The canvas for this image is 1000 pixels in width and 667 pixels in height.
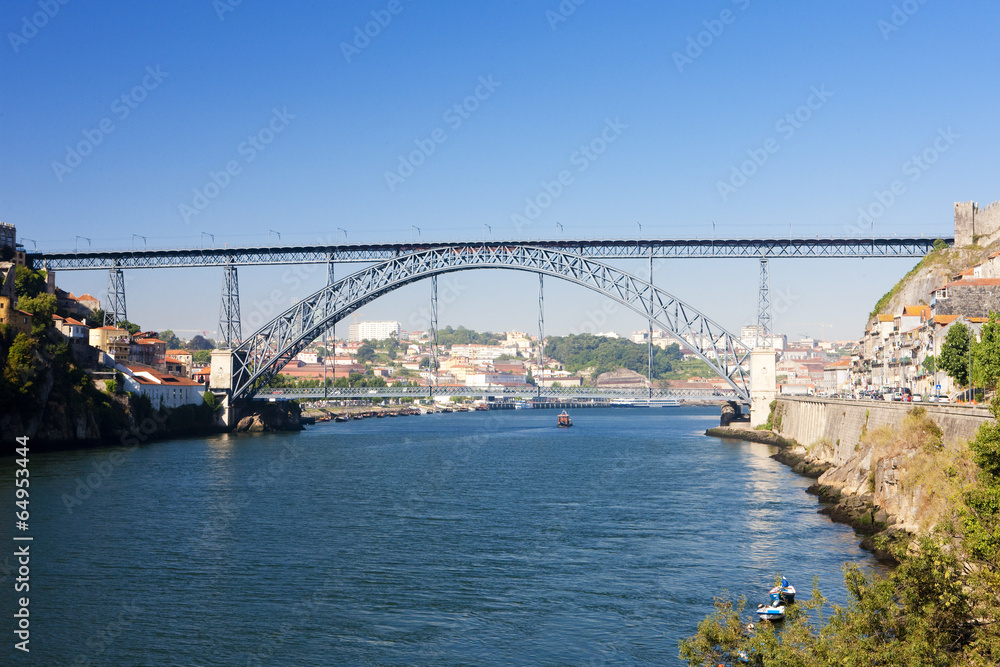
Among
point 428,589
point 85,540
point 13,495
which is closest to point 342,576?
point 428,589

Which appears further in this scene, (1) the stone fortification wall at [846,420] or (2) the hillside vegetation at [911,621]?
(1) the stone fortification wall at [846,420]

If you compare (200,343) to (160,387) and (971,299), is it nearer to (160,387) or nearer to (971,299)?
(160,387)

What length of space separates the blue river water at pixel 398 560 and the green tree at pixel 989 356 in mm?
6756

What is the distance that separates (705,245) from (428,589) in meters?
42.9

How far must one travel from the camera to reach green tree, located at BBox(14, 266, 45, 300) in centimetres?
5534

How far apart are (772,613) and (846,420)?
21005mm

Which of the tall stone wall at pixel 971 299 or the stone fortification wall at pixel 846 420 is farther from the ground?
the tall stone wall at pixel 971 299

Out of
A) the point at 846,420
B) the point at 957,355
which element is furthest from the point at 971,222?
the point at 846,420

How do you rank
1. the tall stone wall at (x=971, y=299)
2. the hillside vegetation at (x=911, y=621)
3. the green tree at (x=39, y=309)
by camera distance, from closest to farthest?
the hillside vegetation at (x=911, y=621) < the tall stone wall at (x=971, y=299) < the green tree at (x=39, y=309)

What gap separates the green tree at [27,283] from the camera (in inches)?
2179

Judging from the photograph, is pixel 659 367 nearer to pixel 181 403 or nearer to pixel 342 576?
pixel 181 403

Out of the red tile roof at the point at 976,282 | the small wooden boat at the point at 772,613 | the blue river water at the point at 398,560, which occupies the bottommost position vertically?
the blue river water at the point at 398,560

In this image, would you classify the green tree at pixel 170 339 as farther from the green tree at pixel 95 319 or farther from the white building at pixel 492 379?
the green tree at pixel 95 319

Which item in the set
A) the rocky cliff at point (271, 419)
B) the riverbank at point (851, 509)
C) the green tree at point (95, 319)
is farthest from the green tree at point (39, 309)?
the riverbank at point (851, 509)
